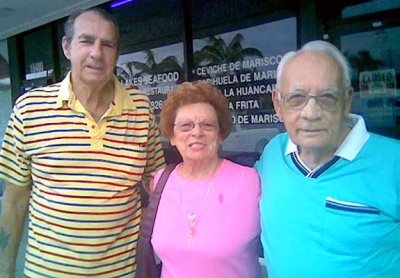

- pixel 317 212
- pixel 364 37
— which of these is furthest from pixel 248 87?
pixel 317 212

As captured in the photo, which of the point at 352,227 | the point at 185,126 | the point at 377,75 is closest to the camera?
the point at 352,227

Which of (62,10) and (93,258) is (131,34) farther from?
(93,258)

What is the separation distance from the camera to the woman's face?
1609 mm

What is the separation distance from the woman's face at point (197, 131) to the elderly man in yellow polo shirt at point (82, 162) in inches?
8.0

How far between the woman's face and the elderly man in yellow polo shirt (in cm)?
20

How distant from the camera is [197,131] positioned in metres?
1.61

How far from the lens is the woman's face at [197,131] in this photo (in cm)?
161

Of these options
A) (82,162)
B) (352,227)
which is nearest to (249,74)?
(82,162)

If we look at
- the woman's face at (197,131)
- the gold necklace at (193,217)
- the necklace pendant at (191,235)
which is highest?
the woman's face at (197,131)

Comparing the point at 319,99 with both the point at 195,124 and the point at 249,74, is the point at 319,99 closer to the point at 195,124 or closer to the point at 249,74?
the point at 195,124

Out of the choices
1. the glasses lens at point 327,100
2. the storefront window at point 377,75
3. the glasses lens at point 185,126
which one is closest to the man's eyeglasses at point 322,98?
the glasses lens at point 327,100

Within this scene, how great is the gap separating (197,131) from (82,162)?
18.0 inches

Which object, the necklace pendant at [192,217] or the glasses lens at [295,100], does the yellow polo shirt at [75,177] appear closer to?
the necklace pendant at [192,217]

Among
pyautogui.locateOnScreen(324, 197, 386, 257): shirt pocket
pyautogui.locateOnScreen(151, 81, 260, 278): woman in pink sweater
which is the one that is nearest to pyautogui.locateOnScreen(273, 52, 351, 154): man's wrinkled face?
pyautogui.locateOnScreen(324, 197, 386, 257): shirt pocket
